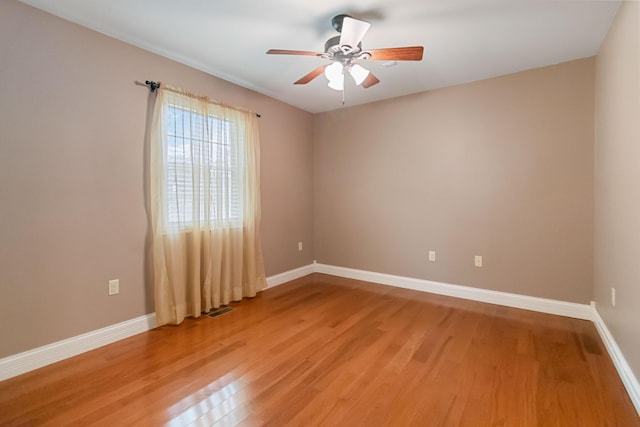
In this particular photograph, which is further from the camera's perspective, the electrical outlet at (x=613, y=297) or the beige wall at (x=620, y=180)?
the electrical outlet at (x=613, y=297)

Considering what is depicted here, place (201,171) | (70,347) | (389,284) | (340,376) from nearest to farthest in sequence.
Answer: (340,376)
(70,347)
(201,171)
(389,284)

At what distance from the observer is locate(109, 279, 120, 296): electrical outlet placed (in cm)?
238

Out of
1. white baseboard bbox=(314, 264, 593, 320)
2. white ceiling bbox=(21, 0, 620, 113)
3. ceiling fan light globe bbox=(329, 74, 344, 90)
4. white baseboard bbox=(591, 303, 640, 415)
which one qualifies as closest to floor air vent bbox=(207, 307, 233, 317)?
white baseboard bbox=(314, 264, 593, 320)

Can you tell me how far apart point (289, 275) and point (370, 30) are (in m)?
3.06

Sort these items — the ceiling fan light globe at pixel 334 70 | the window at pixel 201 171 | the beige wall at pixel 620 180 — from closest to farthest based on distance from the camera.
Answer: the beige wall at pixel 620 180 < the ceiling fan light globe at pixel 334 70 < the window at pixel 201 171

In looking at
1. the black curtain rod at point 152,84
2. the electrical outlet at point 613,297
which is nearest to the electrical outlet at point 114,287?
the black curtain rod at point 152,84

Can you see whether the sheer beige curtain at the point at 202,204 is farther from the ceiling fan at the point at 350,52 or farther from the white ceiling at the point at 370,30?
the ceiling fan at the point at 350,52

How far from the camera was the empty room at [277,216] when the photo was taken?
1.77 m

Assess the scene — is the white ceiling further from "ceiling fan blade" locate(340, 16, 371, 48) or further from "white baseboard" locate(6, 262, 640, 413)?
"white baseboard" locate(6, 262, 640, 413)

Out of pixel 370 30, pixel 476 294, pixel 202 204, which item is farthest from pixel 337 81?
pixel 476 294

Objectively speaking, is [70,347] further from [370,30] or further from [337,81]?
[370,30]

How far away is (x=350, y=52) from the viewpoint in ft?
7.32

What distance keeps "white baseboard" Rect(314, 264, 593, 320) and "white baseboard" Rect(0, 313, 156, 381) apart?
2572 mm

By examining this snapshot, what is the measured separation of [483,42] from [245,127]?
2.41 meters
